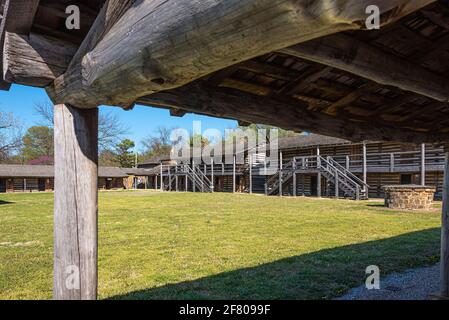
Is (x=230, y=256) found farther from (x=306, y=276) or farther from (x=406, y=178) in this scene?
(x=406, y=178)

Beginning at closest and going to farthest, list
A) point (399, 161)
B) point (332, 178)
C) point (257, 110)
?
point (257, 110)
point (399, 161)
point (332, 178)

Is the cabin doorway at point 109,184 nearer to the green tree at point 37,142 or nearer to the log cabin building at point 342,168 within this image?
the log cabin building at point 342,168

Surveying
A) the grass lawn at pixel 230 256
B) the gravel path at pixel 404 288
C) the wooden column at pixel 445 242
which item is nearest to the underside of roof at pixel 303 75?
the wooden column at pixel 445 242

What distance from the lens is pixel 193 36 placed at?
4.76 feet

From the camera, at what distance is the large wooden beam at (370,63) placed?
2.11 meters

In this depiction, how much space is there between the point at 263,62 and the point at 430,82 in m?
1.51

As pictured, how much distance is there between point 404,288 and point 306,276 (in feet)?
5.10

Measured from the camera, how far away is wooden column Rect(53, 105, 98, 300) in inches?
92.9

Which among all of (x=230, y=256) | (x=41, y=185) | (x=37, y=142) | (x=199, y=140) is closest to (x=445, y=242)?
(x=230, y=256)

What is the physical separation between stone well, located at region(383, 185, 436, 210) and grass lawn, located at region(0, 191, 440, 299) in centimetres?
389

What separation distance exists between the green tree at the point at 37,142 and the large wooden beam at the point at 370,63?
74.8 m

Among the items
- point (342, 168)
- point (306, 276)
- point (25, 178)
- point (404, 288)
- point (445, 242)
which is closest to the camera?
point (445, 242)

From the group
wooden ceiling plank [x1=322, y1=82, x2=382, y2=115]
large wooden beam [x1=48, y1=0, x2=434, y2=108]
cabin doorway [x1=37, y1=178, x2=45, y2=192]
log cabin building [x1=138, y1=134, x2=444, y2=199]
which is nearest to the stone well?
log cabin building [x1=138, y1=134, x2=444, y2=199]
